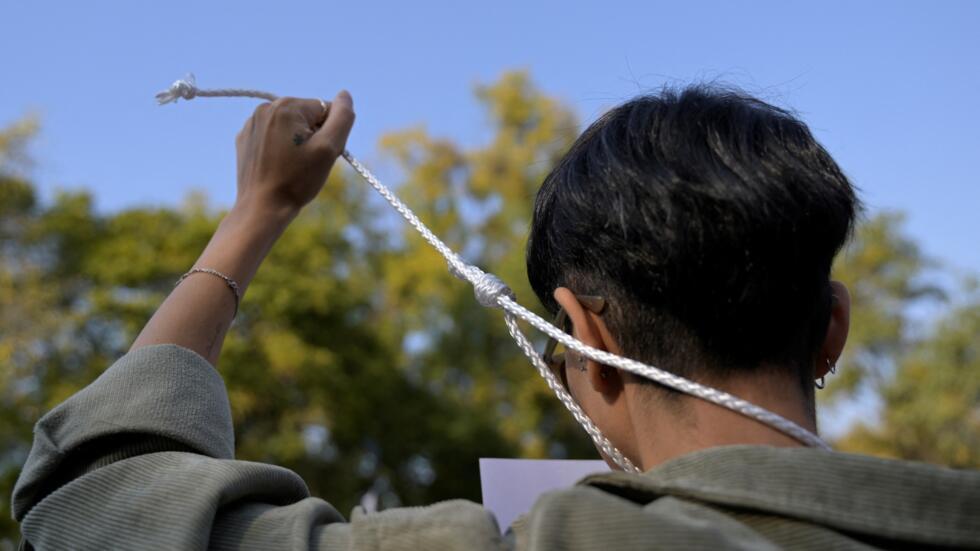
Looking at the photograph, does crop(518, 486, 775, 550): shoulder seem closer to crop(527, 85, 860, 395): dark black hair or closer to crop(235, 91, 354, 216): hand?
crop(527, 85, 860, 395): dark black hair

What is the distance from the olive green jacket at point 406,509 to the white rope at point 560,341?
107mm

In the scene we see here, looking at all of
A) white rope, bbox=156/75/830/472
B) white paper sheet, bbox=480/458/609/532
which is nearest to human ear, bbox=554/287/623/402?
white rope, bbox=156/75/830/472

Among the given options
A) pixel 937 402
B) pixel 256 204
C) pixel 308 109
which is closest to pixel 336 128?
pixel 308 109

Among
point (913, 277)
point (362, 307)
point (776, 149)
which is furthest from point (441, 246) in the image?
point (913, 277)

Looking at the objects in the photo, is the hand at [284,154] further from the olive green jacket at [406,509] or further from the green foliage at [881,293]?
the green foliage at [881,293]

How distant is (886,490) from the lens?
89 centimetres

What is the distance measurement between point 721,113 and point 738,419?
358 mm

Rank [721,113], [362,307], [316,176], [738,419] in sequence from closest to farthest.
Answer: [738,419] → [721,113] → [316,176] → [362,307]

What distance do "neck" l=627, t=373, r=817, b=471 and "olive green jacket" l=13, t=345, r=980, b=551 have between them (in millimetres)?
110

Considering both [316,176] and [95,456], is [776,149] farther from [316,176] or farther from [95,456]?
[95,456]

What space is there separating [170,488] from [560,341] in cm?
45

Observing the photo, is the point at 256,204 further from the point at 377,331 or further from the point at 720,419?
the point at 377,331

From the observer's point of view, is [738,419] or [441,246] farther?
[441,246]

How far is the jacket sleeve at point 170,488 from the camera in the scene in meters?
0.96
